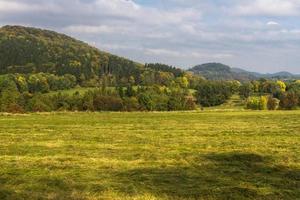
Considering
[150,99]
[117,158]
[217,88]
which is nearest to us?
[117,158]

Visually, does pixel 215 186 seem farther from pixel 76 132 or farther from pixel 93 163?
pixel 76 132

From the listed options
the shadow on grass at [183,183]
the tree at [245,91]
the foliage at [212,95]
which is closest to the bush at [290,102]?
the foliage at [212,95]

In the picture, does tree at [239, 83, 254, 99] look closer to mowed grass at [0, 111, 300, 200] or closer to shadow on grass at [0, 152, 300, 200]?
mowed grass at [0, 111, 300, 200]

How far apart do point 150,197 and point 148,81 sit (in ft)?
593

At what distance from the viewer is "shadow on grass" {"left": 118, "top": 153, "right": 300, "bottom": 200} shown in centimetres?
1209

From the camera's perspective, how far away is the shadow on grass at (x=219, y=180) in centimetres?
1209

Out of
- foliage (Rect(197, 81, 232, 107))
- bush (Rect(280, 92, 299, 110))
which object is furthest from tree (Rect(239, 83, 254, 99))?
bush (Rect(280, 92, 299, 110))

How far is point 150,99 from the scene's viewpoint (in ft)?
364

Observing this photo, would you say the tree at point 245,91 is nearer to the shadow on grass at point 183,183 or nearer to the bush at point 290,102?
the bush at point 290,102

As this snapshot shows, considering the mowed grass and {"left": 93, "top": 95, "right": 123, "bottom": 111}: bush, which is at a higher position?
the mowed grass

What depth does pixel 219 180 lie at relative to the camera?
45.0 ft

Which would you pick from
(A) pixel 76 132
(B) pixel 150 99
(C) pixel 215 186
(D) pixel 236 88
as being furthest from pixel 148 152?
(D) pixel 236 88

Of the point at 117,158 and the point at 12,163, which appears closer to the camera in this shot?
the point at 12,163

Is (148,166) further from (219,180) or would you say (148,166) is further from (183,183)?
(219,180)
